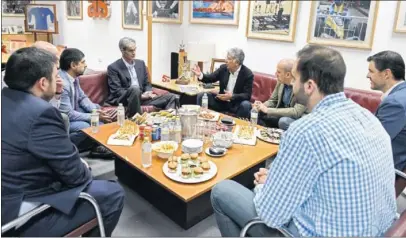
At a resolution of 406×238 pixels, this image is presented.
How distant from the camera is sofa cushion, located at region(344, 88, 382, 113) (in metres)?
→ 3.01

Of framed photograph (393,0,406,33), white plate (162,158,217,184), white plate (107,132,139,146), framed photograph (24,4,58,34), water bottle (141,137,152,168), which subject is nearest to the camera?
white plate (162,158,217,184)

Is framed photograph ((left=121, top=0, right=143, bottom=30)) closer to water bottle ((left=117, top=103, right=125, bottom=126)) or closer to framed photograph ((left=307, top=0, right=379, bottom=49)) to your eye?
framed photograph ((left=307, top=0, right=379, bottom=49))

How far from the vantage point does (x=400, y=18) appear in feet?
9.73

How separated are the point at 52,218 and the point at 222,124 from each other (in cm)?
158

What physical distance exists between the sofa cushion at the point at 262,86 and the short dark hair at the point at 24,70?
277cm

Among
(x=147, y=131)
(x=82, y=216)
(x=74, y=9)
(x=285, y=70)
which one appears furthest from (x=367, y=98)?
(x=74, y=9)

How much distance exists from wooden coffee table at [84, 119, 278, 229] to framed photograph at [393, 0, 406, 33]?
1.85m

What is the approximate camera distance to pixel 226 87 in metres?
3.71

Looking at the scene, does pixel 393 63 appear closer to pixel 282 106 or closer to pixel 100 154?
pixel 282 106

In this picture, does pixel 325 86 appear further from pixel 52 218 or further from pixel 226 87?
pixel 226 87

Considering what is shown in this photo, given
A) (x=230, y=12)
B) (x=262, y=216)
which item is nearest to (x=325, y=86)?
(x=262, y=216)

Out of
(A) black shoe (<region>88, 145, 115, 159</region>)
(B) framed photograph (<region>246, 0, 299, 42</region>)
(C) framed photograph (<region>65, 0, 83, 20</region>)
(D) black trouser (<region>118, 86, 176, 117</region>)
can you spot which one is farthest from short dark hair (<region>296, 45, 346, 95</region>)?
(C) framed photograph (<region>65, 0, 83, 20</region>)

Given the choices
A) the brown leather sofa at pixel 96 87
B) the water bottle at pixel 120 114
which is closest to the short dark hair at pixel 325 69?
the water bottle at pixel 120 114

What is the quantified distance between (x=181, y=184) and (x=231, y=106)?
2.00 metres
